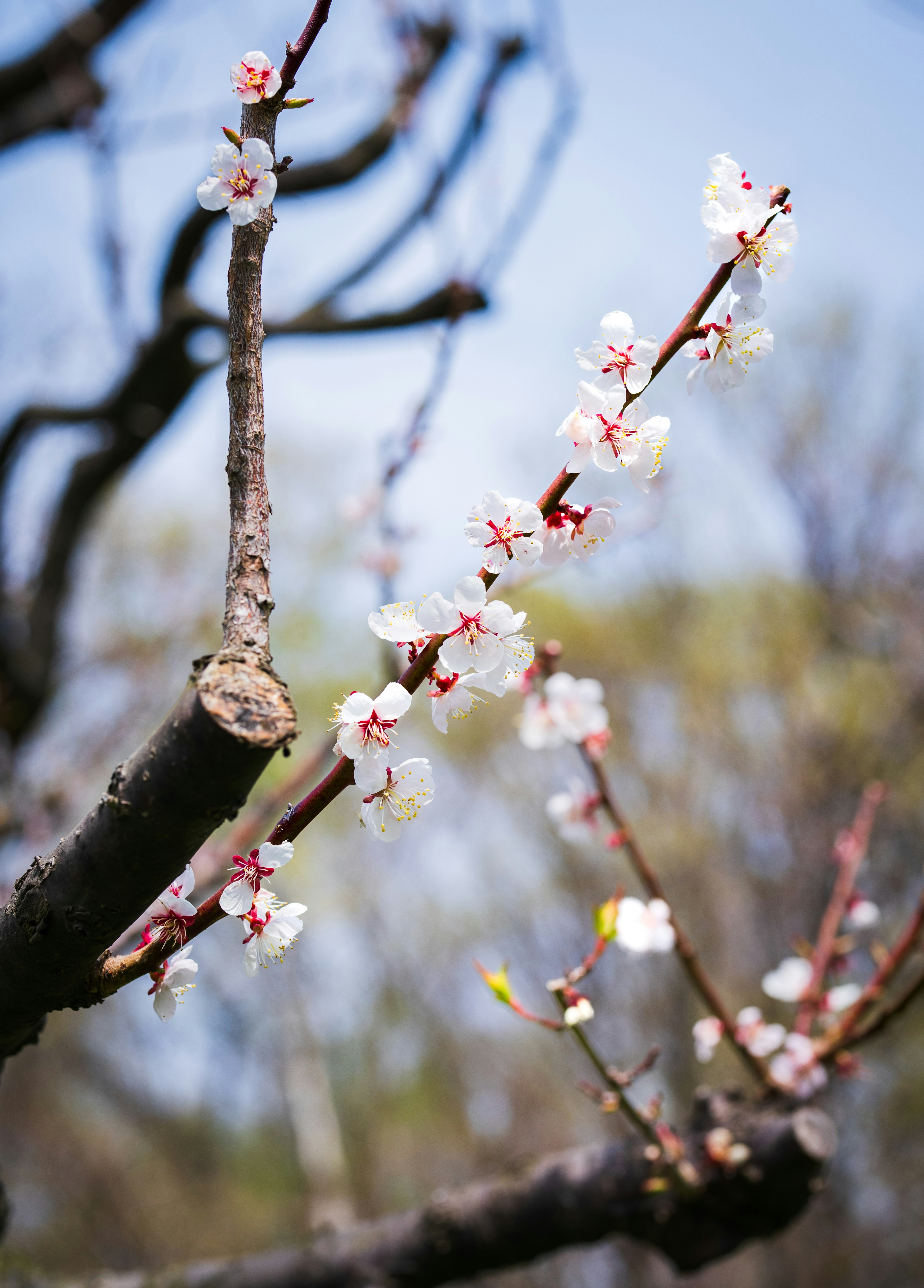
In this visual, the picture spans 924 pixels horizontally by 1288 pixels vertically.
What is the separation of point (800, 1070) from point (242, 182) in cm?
143

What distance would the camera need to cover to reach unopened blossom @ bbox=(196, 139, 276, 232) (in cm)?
60

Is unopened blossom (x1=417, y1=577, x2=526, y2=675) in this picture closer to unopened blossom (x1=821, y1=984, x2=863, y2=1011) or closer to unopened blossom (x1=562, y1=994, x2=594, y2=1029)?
unopened blossom (x1=562, y1=994, x2=594, y2=1029)

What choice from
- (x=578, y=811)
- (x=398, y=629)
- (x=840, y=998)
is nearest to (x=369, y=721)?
(x=398, y=629)

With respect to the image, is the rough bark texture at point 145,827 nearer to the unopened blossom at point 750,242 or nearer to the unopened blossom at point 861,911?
the unopened blossom at point 750,242

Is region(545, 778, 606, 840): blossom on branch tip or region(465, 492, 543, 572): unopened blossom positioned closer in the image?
region(465, 492, 543, 572): unopened blossom

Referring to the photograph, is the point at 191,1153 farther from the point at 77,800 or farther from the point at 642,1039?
the point at 77,800

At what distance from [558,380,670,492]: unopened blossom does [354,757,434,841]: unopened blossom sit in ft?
0.93

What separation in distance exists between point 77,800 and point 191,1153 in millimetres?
7700

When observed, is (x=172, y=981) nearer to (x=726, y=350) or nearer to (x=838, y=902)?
(x=726, y=350)

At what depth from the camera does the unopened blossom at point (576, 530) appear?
25.3 inches

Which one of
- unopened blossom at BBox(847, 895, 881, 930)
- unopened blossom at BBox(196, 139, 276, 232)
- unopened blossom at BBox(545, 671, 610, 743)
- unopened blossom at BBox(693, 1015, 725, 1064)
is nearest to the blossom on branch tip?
unopened blossom at BBox(545, 671, 610, 743)

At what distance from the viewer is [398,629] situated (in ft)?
1.99

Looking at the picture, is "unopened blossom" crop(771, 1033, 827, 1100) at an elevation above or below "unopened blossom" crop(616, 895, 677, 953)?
below

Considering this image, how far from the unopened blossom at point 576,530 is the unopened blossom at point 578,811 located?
76cm
